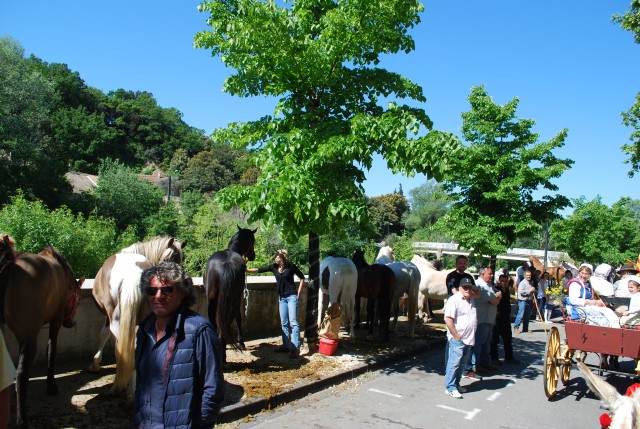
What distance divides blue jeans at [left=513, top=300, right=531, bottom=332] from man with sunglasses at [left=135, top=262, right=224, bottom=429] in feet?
36.8

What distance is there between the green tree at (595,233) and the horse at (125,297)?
31.1 meters

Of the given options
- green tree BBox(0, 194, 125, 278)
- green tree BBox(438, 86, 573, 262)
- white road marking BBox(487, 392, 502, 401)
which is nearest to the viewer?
white road marking BBox(487, 392, 502, 401)

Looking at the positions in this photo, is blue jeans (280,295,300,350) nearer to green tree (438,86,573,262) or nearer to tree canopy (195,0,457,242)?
tree canopy (195,0,457,242)

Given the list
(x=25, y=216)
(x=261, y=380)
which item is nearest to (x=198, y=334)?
(x=261, y=380)

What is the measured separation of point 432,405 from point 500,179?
1096cm

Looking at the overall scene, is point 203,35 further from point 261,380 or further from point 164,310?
point 164,310

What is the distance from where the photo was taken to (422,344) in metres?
9.45

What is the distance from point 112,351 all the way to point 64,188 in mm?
38535

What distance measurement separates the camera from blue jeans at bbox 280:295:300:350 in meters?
7.43

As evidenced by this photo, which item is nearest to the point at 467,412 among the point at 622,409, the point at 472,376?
the point at 472,376

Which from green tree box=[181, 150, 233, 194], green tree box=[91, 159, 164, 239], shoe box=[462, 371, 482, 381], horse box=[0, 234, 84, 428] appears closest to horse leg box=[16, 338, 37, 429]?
horse box=[0, 234, 84, 428]

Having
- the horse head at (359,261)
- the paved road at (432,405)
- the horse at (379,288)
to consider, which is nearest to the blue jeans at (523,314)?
the paved road at (432,405)

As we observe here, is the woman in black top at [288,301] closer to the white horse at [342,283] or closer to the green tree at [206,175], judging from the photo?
the white horse at [342,283]

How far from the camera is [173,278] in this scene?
272 centimetres
